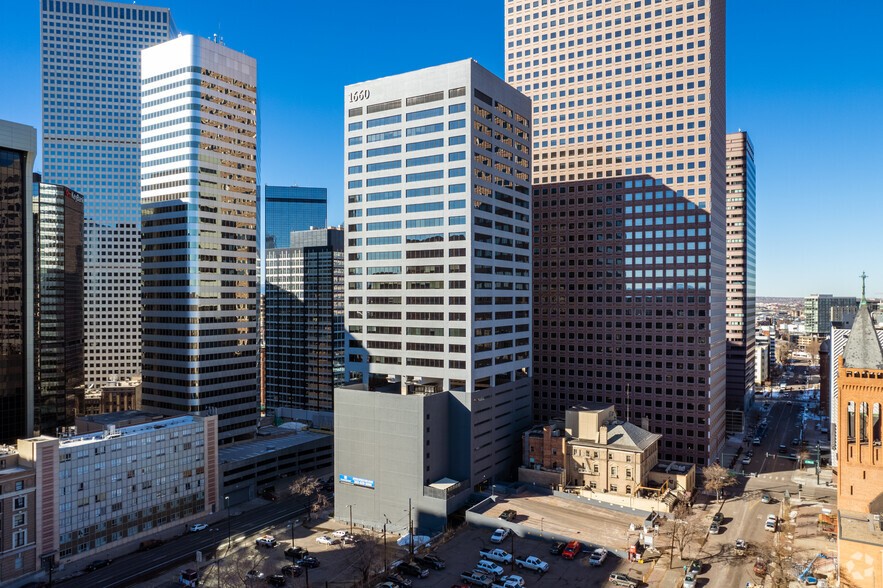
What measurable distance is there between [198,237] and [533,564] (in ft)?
358

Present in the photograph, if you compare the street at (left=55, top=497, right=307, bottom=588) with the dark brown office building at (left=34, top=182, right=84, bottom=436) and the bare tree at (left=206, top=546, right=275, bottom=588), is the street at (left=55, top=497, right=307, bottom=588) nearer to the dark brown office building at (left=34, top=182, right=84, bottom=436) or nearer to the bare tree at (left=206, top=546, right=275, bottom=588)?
the bare tree at (left=206, top=546, right=275, bottom=588)

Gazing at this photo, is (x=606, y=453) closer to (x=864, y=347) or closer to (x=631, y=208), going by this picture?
(x=864, y=347)

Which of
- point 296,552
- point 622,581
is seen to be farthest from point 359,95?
point 622,581

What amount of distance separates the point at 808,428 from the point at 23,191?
727ft

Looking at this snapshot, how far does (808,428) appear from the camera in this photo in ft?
645

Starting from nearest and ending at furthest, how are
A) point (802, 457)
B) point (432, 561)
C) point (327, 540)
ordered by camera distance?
point (432, 561) < point (327, 540) < point (802, 457)

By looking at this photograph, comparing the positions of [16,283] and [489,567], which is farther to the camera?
[16,283]

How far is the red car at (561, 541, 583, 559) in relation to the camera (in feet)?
309

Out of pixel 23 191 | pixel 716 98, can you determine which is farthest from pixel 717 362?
pixel 23 191

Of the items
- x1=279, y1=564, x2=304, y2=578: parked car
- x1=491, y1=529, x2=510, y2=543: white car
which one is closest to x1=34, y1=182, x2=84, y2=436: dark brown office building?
x1=279, y1=564, x2=304, y2=578: parked car

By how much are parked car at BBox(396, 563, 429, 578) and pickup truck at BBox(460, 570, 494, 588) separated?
18.1 feet

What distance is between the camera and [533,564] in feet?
297

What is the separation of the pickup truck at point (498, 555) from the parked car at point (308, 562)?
25.0 m

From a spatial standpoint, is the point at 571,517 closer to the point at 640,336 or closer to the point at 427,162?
the point at 640,336
